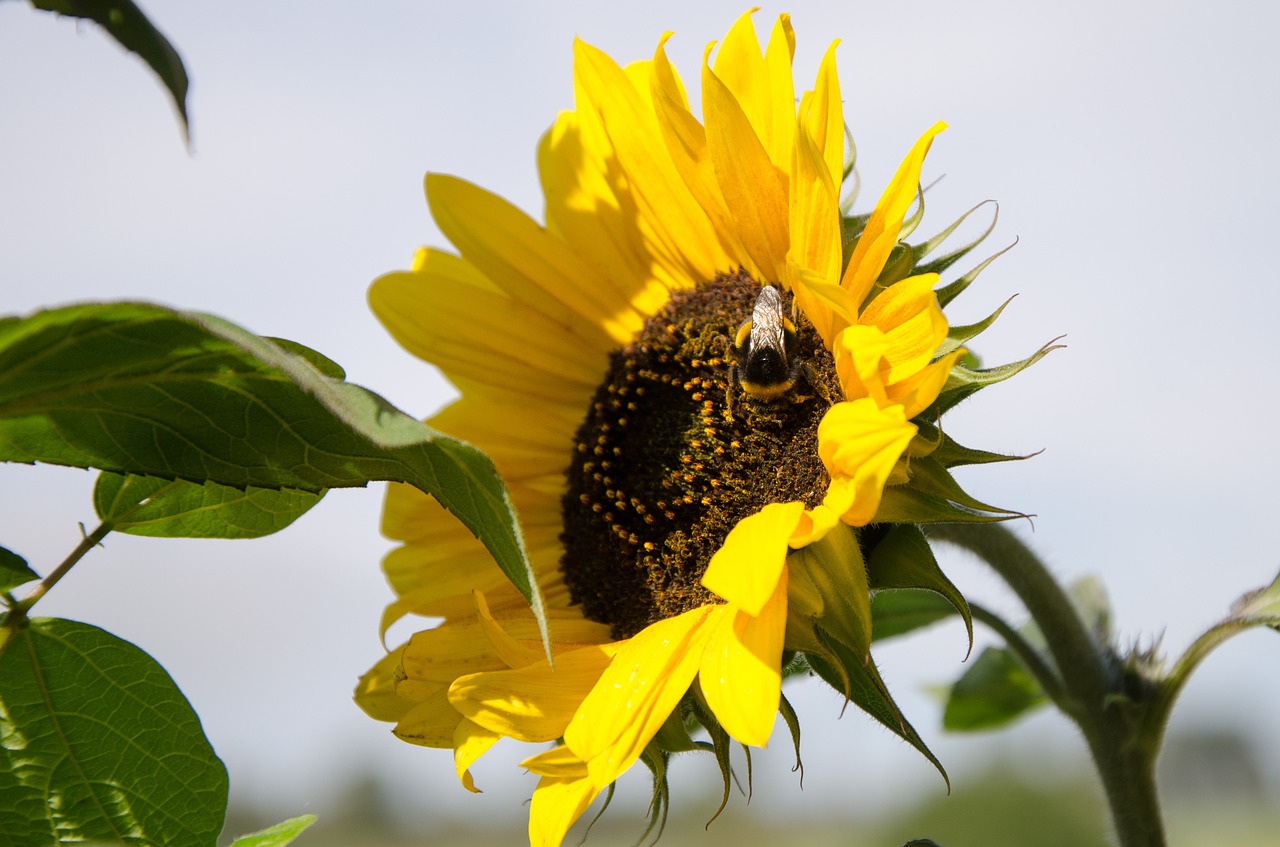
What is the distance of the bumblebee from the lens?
1438mm

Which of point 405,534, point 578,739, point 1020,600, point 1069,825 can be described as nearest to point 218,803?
point 578,739

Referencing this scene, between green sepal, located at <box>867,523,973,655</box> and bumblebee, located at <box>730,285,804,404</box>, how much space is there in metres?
0.24

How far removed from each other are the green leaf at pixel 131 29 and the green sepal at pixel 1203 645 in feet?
4.52

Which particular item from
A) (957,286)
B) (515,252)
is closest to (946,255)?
(957,286)

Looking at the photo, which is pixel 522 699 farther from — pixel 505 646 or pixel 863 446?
pixel 863 446

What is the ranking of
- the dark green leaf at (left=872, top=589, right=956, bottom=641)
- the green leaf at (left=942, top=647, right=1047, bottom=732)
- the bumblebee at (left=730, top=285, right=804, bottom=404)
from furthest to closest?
the green leaf at (left=942, top=647, right=1047, bottom=732), the dark green leaf at (left=872, top=589, right=956, bottom=641), the bumblebee at (left=730, top=285, right=804, bottom=404)

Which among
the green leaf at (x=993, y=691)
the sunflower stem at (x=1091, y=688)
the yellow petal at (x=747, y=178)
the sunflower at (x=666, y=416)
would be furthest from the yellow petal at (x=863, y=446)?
the green leaf at (x=993, y=691)

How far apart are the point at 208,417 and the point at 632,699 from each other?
546 mm

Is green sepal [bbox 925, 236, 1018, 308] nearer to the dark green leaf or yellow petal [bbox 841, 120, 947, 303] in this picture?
yellow petal [bbox 841, 120, 947, 303]

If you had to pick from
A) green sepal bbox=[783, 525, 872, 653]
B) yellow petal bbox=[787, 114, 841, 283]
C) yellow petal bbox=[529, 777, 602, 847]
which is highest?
yellow petal bbox=[787, 114, 841, 283]

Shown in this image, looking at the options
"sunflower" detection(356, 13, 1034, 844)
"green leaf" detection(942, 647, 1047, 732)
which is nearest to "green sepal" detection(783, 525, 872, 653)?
"sunflower" detection(356, 13, 1034, 844)

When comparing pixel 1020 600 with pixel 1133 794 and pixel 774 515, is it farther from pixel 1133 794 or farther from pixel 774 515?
pixel 774 515

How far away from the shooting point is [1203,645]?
161 centimetres

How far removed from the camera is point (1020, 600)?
5.59 ft
